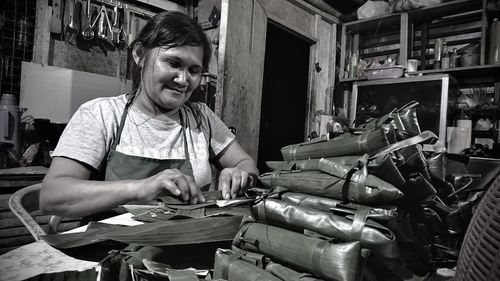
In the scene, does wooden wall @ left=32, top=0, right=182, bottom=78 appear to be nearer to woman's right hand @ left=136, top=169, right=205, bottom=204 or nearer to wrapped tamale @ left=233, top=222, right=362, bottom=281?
woman's right hand @ left=136, top=169, right=205, bottom=204

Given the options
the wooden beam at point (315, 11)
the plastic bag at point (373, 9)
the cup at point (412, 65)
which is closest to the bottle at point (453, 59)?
the cup at point (412, 65)

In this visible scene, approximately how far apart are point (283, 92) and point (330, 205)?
20.5ft

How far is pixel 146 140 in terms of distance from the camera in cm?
203

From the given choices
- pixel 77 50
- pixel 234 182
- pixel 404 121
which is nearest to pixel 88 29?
pixel 77 50

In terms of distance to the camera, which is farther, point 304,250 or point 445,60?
point 445,60

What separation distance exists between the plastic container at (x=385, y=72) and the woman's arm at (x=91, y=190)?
4.43 metres

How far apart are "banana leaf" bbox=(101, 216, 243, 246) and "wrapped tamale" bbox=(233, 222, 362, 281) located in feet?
0.46

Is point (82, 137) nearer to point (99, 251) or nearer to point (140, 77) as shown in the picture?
point (140, 77)

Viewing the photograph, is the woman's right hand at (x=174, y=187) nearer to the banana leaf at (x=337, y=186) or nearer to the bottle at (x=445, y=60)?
the banana leaf at (x=337, y=186)

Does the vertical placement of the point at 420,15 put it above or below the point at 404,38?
above

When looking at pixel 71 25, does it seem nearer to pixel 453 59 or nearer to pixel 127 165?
pixel 127 165

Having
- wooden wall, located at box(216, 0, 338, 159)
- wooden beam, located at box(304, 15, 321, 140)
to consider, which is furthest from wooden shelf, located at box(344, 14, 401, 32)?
wooden beam, located at box(304, 15, 321, 140)

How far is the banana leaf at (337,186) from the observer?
2.43ft

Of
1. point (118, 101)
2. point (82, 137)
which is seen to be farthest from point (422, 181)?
point (118, 101)
